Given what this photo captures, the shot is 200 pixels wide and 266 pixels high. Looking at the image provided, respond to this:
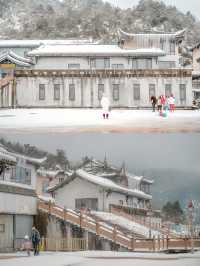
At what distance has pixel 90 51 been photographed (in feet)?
15.6

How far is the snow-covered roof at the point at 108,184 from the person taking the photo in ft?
15.0

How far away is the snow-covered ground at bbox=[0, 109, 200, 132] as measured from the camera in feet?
15.6

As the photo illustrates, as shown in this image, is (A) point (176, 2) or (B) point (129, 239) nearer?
(B) point (129, 239)

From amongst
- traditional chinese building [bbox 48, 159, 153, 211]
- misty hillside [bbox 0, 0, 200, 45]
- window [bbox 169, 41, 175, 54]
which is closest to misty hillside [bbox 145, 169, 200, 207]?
traditional chinese building [bbox 48, 159, 153, 211]

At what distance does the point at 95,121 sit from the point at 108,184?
1.61 ft

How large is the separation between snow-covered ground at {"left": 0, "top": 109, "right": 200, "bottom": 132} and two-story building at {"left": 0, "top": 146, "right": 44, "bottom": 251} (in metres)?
0.27

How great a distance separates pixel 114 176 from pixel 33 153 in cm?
60

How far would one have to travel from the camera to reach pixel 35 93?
481 centimetres

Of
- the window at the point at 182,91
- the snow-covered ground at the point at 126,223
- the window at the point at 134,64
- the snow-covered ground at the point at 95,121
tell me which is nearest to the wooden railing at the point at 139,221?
the snow-covered ground at the point at 126,223

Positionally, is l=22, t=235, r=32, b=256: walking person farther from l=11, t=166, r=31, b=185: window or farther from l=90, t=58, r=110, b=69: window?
l=90, t=58, r=110, b=69: window

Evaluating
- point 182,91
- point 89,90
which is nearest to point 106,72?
point 89,90

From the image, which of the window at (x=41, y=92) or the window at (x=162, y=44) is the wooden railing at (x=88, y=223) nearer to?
the window at (x=41, y=92)

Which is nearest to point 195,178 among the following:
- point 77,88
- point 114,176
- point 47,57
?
point 114,176

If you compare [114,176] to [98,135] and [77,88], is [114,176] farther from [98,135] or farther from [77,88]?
[77,88]
